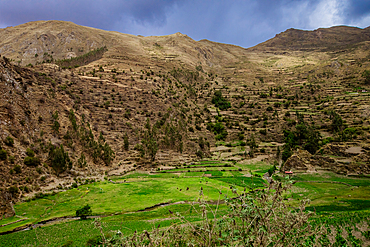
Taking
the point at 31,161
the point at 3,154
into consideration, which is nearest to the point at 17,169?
the point at 3,154

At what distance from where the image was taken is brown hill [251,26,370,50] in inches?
6412

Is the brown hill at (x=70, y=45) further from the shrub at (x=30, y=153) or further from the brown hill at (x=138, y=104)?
the shrub at (x=30, y=153)

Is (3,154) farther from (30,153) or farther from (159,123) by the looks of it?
(159,123)

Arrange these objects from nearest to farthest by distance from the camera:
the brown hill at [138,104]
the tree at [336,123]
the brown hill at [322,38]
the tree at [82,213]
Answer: the tree at [82,213] < the brown hill at [138,104] < the tree at [336,123] < the brown hill at [322,38]

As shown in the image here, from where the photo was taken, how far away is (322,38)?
17888 cm

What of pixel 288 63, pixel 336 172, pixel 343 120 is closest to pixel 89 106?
pixel 336 172

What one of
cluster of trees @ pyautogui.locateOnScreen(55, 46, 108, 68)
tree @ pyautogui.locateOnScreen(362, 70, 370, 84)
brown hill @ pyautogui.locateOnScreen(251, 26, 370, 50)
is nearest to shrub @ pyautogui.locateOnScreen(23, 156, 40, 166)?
cluster of trees @ pyautogui.locateOnScreen(55, 46, 108, 68)

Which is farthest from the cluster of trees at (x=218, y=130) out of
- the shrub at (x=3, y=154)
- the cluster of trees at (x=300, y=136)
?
the shrub at (x=3, y=154)

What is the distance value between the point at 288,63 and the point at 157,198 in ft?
485

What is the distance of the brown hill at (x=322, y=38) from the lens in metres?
163

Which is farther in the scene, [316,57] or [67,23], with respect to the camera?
[316,57]

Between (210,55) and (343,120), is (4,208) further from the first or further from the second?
(210,55)

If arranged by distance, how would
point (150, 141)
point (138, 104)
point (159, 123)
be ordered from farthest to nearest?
point (138, 104) → point (159, 123) → point (150, 141)

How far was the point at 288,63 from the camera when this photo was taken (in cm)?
13500
